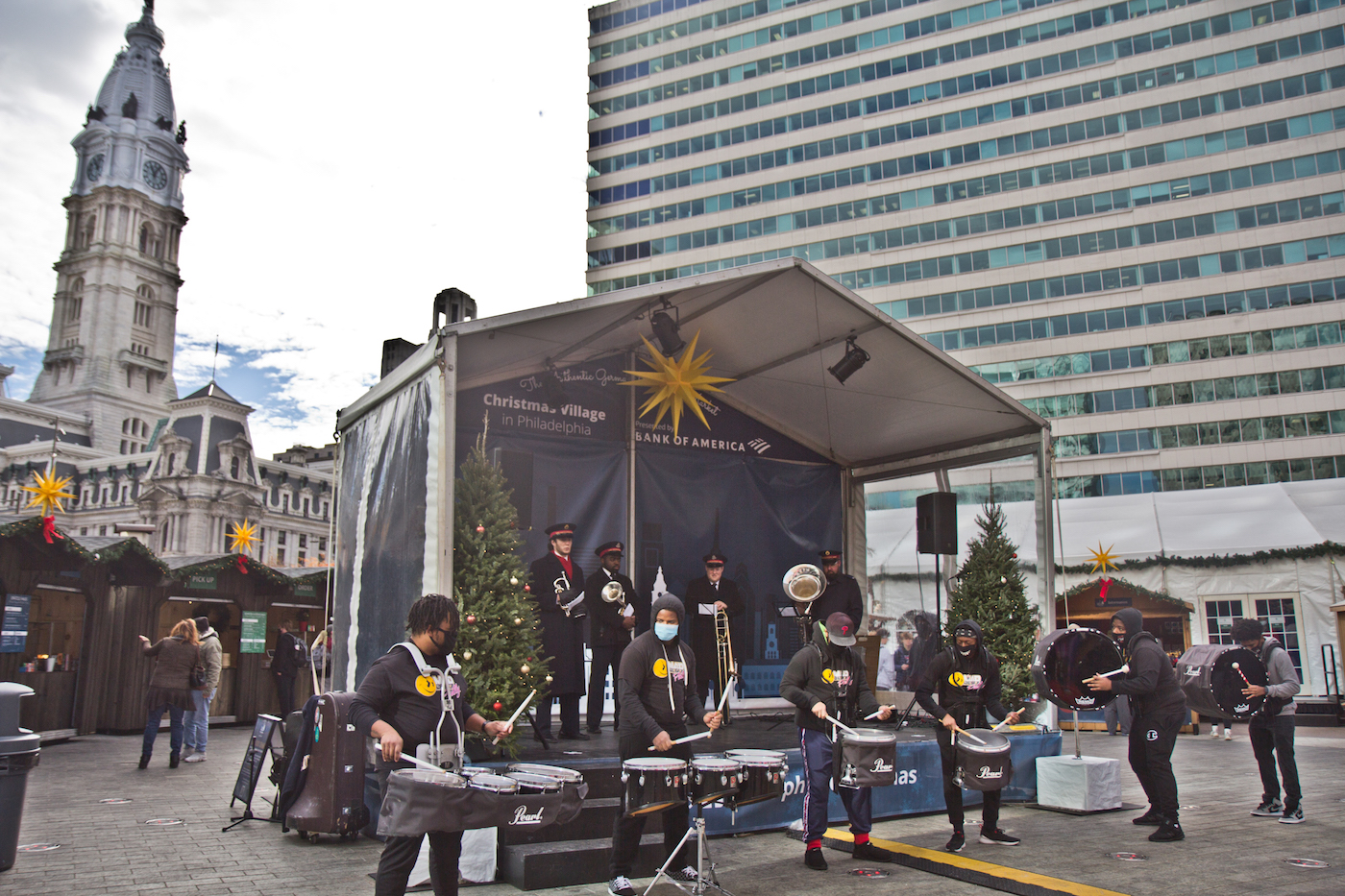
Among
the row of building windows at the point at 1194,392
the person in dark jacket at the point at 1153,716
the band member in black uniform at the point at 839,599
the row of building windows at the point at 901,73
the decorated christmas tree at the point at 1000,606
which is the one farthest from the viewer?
the row of building windows at the point at 901,73

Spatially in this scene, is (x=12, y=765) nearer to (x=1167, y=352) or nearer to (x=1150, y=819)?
(x=1150, y=819)

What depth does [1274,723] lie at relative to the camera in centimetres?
728

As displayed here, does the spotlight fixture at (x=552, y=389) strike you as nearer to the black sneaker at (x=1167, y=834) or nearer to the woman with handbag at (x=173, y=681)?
the woman with handbag at (x=173, y=681)

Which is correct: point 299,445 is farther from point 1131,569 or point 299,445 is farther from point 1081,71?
point 1131,569

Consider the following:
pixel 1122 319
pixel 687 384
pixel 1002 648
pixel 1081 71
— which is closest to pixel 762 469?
pixel 687 384

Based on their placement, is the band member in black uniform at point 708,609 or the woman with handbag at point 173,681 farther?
the band member in black uniform at point 708,609

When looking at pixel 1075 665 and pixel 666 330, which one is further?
pixel 666 330

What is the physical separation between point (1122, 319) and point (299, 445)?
10582 centimetres

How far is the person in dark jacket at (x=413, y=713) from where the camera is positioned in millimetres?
3832

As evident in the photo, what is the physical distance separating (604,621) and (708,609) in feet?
5.77

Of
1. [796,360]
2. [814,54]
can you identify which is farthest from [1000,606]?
[814,54]

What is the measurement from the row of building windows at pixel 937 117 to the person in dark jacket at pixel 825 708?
45009mm

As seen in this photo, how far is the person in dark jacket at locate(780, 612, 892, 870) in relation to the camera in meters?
5.93

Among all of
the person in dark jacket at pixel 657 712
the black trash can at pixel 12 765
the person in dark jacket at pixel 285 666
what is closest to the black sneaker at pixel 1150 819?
the person in dark jacket at pixel 657 712
